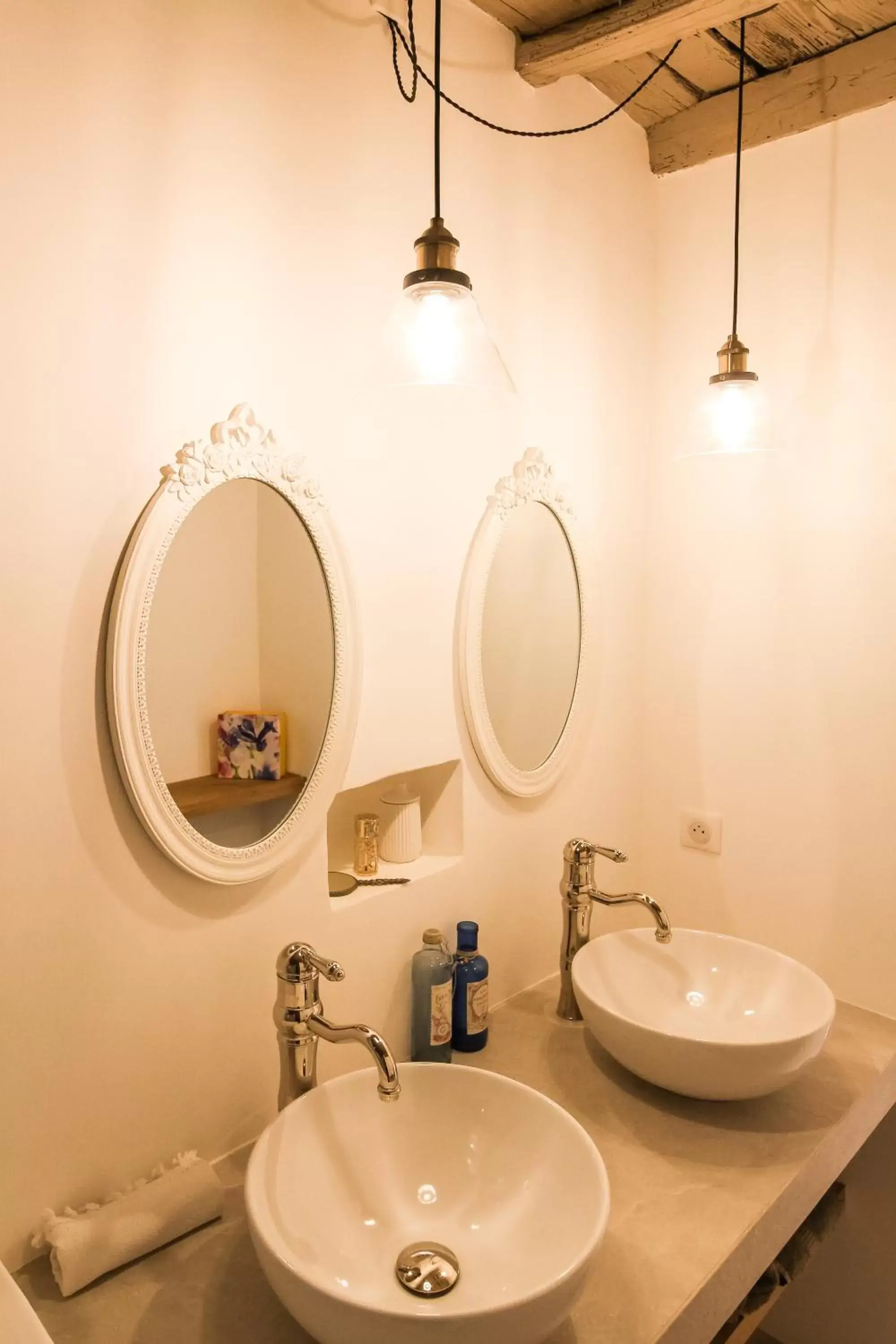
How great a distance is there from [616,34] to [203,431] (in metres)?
0.95

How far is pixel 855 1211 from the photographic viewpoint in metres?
1.89

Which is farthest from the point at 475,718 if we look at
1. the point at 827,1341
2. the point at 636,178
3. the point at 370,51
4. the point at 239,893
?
the point at 827,1341

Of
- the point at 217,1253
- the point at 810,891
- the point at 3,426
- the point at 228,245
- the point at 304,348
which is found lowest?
the point at 217,1253

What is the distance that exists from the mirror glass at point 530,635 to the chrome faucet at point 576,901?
0.18 m

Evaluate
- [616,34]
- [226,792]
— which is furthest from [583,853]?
[616,34]

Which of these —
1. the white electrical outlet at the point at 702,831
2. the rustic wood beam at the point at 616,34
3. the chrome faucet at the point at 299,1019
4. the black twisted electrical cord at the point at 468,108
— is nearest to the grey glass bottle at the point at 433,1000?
the chrome faucet at the point at 299,1019

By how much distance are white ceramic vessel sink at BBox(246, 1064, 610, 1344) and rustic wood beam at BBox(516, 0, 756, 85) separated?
5.11 ft

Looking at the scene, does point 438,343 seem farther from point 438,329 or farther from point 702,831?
point 702,831

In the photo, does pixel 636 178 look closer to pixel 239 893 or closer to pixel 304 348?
pixel 304 348

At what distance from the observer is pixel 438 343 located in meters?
1.04

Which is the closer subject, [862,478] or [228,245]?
[228,245]

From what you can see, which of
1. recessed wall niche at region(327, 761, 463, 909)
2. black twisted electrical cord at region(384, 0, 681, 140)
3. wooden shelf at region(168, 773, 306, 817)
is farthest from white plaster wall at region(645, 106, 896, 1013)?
wooden shelf at region(168, 773, 306, 817)

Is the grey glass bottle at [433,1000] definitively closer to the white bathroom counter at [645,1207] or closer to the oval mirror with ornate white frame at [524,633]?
the white bathroom counter at [645,1207]

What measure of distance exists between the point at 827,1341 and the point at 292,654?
1.97 metres
